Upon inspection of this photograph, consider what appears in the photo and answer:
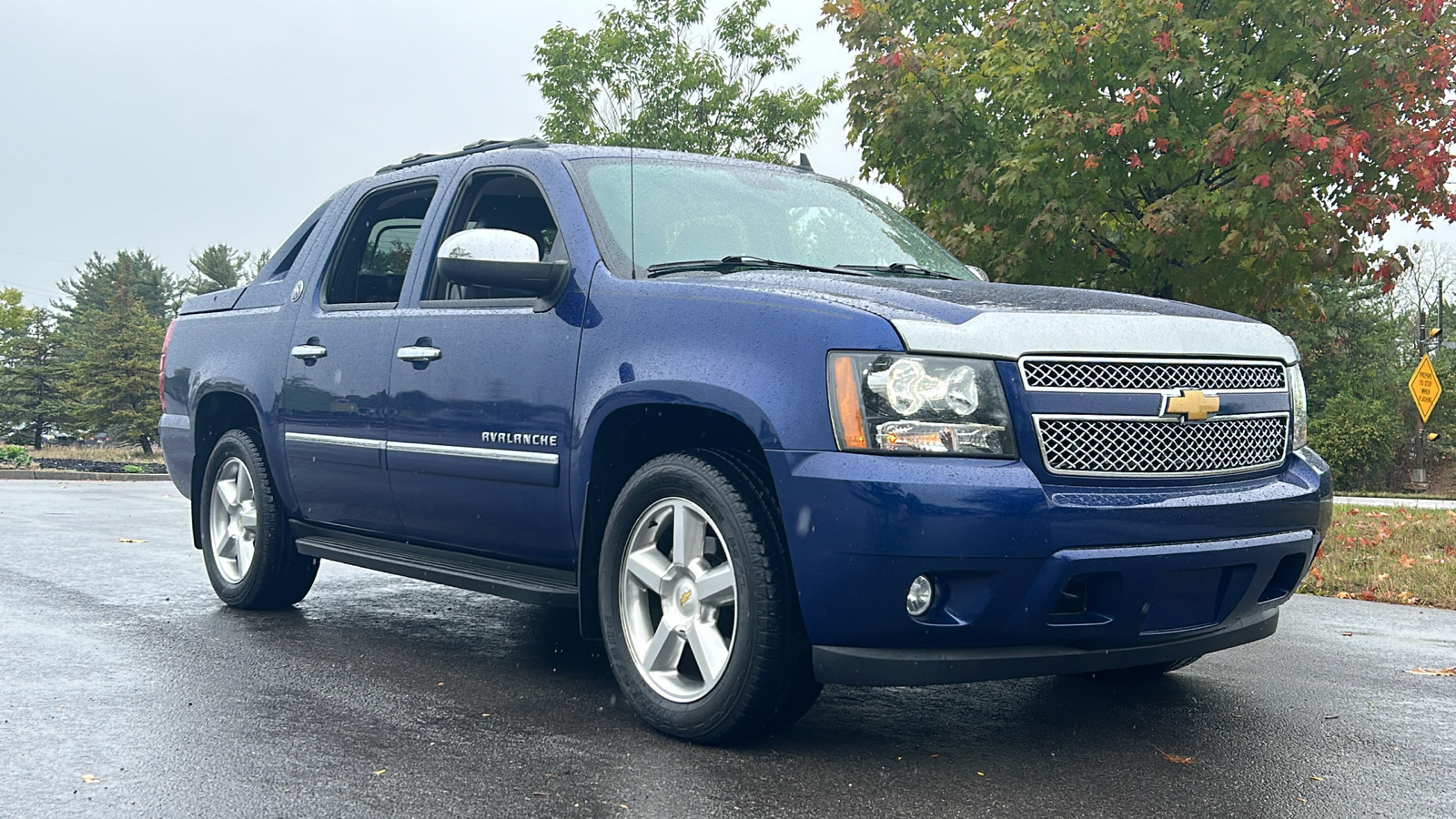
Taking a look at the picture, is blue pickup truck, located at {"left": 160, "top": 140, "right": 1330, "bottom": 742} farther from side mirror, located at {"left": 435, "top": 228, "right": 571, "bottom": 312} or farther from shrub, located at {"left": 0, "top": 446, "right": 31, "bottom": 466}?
shrub, located at {"left": 0, "top": 446, "right": 31, "bottom": 466}

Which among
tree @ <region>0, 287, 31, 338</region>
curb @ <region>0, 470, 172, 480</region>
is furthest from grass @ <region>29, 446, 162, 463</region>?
tree @ <region>0, 287, 31, 338</region>

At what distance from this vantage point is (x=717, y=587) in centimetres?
397

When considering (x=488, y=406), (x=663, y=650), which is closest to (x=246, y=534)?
(x=488, y=406)

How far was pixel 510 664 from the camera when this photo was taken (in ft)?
17.3

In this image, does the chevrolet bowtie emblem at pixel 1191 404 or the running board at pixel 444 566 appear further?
the running board at pixel 444 566

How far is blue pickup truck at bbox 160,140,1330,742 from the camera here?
3.59 metres

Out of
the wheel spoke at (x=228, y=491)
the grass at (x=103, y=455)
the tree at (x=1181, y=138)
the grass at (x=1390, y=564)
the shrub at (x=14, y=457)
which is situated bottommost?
the grass at (x=103, y=455)

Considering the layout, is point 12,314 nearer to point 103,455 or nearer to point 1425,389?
point 103,455

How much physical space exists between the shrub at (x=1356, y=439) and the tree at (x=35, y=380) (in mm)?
49335

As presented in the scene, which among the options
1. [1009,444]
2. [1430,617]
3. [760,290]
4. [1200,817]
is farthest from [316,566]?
[1430,617]

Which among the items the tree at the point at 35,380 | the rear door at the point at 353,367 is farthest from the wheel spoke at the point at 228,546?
the tree at the point at 35,380

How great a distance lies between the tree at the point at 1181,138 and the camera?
9547 millimetres

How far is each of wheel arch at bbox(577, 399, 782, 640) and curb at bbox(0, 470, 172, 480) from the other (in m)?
21.2

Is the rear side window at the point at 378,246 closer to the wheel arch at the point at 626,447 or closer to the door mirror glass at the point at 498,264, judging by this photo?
the door mirror glass at the point at 498,264
